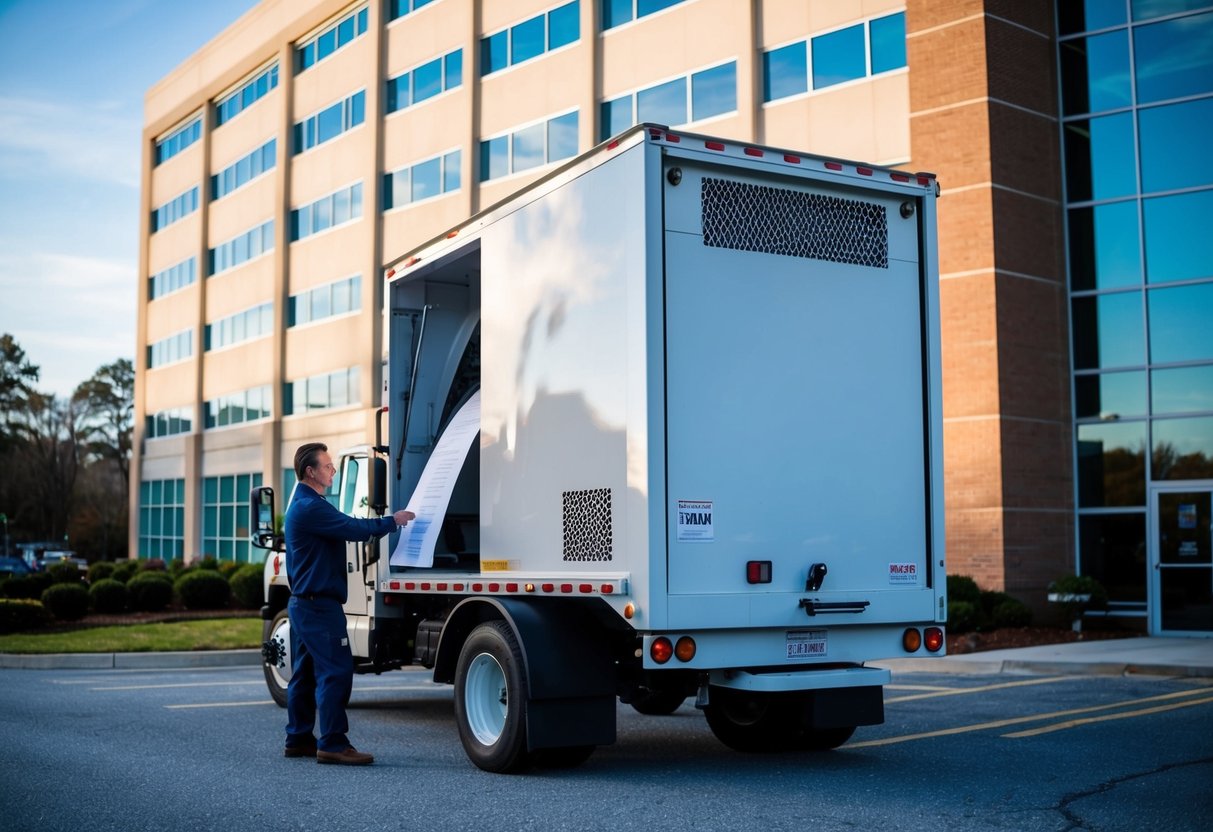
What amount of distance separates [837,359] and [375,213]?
91.8 ft

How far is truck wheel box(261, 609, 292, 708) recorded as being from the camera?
10.9 meters

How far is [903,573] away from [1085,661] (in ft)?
26.3

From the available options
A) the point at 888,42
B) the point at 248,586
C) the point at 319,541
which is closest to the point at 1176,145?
the point at 888,42

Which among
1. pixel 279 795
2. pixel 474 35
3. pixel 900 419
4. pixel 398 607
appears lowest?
pixel 279 795

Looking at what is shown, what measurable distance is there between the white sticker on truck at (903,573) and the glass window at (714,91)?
1781 cm

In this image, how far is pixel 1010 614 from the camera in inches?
742

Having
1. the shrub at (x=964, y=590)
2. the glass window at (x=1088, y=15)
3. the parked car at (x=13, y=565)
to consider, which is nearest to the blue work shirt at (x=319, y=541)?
the shrub at (x=964, y=590)

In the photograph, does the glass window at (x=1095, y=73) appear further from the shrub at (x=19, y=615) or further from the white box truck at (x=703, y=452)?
the shrub at (x=19, y=615)

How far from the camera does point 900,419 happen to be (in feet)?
26.3

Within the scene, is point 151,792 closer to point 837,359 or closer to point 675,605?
point 675,605

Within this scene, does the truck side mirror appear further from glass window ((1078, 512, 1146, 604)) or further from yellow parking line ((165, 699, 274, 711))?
glass window ((1078, 512, 1146, 604))

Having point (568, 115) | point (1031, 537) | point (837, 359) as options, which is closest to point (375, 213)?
point (568, 115)

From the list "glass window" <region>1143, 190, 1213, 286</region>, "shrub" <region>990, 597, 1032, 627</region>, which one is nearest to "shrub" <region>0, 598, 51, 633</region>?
"shrub" <region>990, 597, 1032, 627</region>

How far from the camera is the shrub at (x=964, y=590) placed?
18625mm
